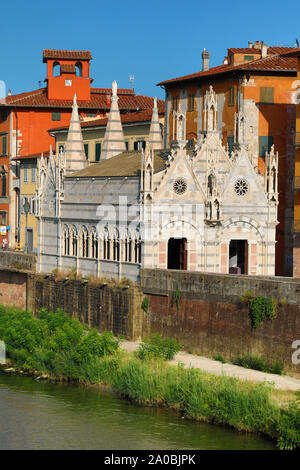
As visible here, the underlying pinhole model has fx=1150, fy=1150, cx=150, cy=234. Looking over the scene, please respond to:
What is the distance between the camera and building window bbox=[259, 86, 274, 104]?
66.7 metres

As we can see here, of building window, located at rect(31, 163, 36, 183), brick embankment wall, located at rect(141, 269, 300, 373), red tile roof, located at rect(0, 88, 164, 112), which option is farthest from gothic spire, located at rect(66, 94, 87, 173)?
red tile roof, located at rect(0, 88, 164, 112)

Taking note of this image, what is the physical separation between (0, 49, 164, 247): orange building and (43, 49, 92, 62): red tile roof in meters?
0.12

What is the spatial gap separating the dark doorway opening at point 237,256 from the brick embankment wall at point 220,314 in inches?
247

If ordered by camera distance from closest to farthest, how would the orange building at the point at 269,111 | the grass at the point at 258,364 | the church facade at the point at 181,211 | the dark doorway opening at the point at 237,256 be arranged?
the grass at the point at 258,364 < the church facade at the point at 181,211 < the dark doorway opening at the point at 237,256 < the orange building at the point at 269,111

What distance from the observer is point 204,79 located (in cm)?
7181

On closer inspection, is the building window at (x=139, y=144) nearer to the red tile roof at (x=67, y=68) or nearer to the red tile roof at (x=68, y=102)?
the red tile roof at (x=68, y=102)

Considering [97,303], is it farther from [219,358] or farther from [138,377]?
[138,377]

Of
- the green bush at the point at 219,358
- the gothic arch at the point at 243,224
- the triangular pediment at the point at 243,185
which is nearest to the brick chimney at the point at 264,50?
the triangular pediment at the point at 243,185

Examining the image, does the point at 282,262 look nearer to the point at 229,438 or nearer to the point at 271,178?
the point at 271,178

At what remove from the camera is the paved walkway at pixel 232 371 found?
4197 cm

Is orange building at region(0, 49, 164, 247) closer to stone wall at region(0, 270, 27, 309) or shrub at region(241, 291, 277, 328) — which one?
stone wall at region(0, 270, 27, 309)

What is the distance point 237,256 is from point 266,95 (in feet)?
42.7

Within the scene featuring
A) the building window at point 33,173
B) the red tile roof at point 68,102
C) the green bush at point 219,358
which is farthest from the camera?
the red tile roof at point 68,102

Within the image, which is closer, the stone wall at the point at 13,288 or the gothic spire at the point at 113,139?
the stone wall at the point at 13,288
